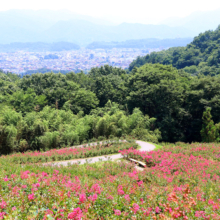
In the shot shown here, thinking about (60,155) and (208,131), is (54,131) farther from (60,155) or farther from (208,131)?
(208,131)

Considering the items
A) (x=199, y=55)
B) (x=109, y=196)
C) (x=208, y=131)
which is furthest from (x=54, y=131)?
(x=199, y=55)

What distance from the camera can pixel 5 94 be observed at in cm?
3944

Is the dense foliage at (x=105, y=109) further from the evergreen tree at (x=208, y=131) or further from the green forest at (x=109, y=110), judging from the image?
the evergreen tree at (x=208, y=131)

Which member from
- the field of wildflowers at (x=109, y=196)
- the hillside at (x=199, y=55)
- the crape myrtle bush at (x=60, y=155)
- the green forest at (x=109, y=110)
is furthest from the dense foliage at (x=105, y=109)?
the hillside at (x=199, y=55)

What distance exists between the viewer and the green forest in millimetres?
21312

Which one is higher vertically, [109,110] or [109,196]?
[109,196]

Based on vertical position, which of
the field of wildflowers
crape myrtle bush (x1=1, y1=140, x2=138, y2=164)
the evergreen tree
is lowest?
the evergreen tree

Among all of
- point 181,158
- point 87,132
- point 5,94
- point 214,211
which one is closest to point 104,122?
point 87,132

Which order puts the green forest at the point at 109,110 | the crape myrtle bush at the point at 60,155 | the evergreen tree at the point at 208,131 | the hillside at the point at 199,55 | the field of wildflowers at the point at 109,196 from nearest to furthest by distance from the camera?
the field of wildflowers at the point at 109,196 < the crape myrtle bush at the point at 60,155 < the green forest at the point at 109,110 < the evergreen tree at the point at 208,131 < the hillside at the point at 199,55

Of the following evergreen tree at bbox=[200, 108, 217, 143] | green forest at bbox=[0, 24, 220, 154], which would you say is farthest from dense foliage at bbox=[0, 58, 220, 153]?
evergreen tree at bbox=[200, 108, 217, 143]

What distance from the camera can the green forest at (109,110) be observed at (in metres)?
21.3

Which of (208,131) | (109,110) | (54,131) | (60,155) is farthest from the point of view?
(109,110)

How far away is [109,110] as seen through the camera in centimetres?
3123

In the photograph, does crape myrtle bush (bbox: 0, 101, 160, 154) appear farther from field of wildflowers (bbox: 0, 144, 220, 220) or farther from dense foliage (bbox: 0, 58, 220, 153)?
field of wildflowers (bbox: 0, 144, 220, 220)
